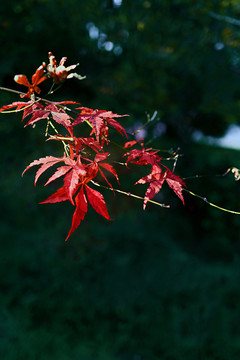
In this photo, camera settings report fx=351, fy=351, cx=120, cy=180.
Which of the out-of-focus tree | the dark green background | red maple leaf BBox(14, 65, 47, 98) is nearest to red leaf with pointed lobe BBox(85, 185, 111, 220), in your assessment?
red maple leaf BBox(14, 65, 47, 98)

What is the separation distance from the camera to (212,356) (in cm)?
387

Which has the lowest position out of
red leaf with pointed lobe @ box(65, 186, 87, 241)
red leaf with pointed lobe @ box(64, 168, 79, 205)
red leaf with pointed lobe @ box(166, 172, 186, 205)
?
red leaf with pointed lobe @ box(166, 172, 186, 205)

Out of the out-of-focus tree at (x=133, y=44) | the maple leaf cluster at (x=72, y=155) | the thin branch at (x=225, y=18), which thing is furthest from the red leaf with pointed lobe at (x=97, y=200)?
the thin branch at (x=225, y=18)

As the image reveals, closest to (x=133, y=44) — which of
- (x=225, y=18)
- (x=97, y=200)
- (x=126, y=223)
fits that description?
(x=225, y=18)

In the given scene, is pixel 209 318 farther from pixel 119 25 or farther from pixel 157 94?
pixel 119 25

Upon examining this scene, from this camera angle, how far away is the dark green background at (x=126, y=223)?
4.04 m

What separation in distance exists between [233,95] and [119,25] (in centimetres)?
285

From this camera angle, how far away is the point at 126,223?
5.99 meters

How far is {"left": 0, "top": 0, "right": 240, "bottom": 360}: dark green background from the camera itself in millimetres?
4035

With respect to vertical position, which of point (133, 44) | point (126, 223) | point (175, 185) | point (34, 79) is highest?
point (34, 79)

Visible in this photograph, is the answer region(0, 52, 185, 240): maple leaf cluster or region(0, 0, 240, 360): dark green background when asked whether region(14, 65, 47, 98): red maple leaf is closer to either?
region(0, 52, 185, 240): maple leaf cluster

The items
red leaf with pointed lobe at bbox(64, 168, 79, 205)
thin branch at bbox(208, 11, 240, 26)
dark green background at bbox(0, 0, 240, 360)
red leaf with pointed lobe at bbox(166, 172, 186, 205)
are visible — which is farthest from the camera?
thin branch at bbox(208, 11, 240, 26)

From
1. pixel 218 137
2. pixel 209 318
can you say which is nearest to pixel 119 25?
pixel 209 318

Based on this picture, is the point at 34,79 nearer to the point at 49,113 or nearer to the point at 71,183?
the point at 49,113
